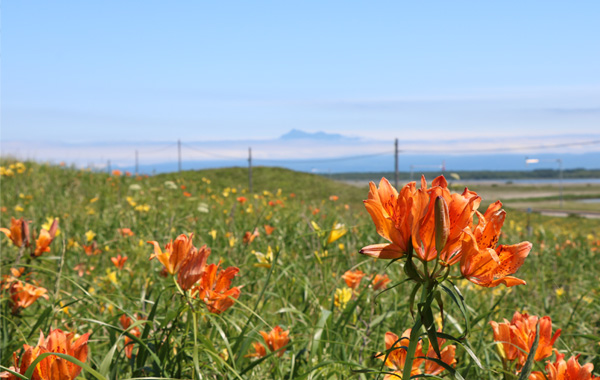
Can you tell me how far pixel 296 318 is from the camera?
90.0 inches

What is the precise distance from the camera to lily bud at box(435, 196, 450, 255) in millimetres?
715

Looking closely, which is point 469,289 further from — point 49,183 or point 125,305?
point 49,183

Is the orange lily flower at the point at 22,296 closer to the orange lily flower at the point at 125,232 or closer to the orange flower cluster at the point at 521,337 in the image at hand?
the orange flower cluster at the point at 521,337

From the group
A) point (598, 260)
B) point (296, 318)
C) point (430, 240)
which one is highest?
point (430, 240)

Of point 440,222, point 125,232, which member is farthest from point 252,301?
point 440,222

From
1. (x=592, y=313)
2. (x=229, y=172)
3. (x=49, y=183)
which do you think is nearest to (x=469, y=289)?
(x=592, y=313)

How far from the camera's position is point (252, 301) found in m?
2.64

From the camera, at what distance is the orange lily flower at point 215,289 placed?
1310mm

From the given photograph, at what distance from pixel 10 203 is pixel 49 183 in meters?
2.22

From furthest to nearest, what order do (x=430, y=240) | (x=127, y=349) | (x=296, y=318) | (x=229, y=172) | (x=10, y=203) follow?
(x=229, y=172) < (x=10, y=203) < (x=296, y=318) < (x=127, y=349) < (x=430, y=240)

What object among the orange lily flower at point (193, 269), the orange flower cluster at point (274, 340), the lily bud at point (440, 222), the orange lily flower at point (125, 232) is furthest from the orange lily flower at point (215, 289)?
the orange lily flower at point (125, 232)

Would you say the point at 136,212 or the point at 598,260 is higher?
the point at 136,212

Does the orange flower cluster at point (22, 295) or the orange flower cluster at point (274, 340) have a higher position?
the orange flower cluster at point (22, 295)

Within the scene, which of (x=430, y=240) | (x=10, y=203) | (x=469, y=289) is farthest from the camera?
(x=10, y=203)
